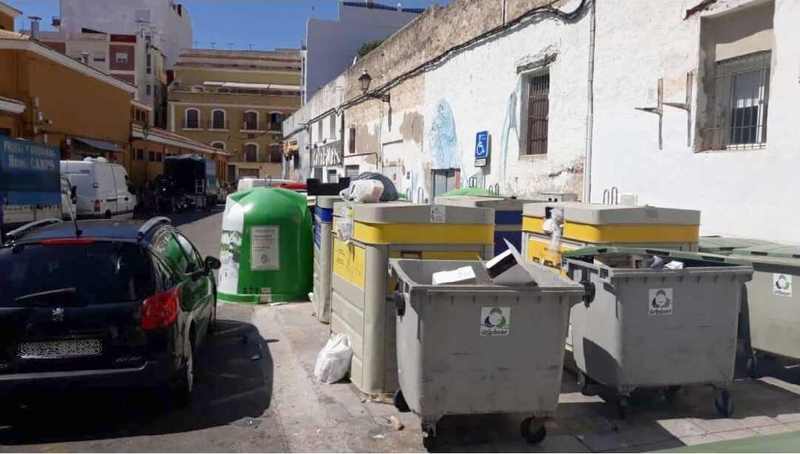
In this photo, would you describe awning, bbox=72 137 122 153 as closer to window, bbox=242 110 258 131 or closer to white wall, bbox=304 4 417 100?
white wall, bbox=304 4 417 100

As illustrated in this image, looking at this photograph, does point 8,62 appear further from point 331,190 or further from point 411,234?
point 411,234

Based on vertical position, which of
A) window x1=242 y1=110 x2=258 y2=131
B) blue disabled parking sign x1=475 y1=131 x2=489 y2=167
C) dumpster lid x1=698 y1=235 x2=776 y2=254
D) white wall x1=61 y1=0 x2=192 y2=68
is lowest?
dumpster lid x1=698 y1=235 x2=776 y2=254

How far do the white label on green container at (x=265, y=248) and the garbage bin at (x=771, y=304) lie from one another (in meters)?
5.47

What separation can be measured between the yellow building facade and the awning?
2810 cm

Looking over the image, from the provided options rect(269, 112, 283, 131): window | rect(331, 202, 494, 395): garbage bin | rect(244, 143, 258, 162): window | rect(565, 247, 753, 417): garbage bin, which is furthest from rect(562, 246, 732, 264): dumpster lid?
rect(244, 143, 258, 162): window

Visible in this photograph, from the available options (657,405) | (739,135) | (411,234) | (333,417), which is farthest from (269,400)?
(739,135)

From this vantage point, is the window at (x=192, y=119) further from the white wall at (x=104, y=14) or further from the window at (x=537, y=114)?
the window at (x=537, y=114)

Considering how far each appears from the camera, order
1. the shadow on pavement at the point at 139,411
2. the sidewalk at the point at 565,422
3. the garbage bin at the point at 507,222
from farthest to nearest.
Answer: the garbage bin at the point at 507,222 → the shadow on pavement at the point at 139,411 → the sidewalk at the point at 565,422

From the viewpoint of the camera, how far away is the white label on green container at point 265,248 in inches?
348

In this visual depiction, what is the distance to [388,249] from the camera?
5.22 m

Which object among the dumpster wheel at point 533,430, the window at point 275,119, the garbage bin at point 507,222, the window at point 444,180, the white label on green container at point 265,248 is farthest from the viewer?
the window at point 275,119

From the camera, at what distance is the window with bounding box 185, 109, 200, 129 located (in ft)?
208

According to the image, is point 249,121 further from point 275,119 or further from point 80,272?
point 80,272

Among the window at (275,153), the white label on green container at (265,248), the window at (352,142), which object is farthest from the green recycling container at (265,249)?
the window at (275,153)
